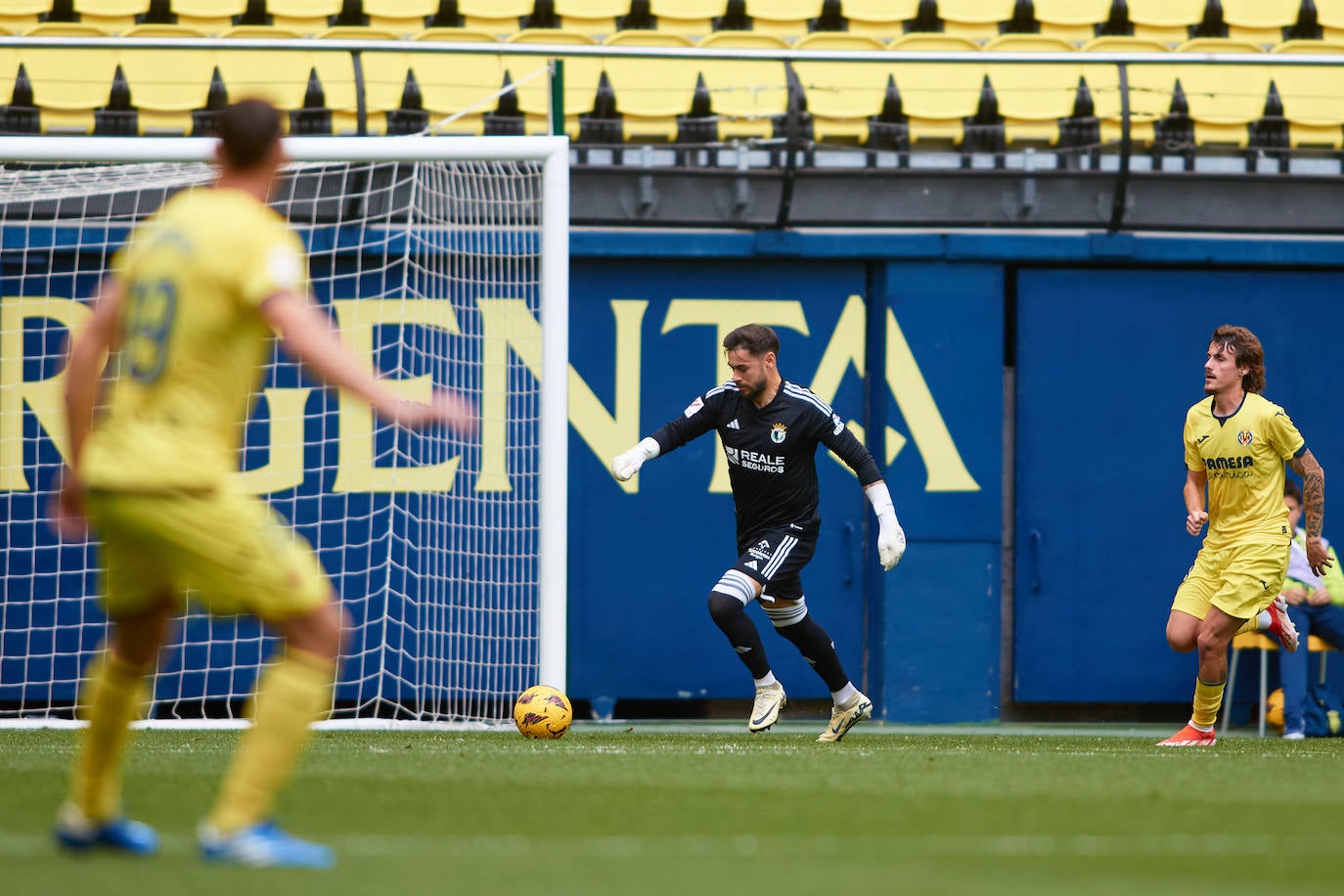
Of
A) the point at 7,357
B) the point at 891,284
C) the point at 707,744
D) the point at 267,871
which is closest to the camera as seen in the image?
the point at 267,871

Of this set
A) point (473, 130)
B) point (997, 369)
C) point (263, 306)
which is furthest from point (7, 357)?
point (263, 306)

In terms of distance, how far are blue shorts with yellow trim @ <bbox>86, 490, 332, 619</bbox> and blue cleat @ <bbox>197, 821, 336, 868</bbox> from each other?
483 mm

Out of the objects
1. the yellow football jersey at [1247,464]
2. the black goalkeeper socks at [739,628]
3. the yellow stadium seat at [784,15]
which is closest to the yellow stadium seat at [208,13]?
the yellow stadium seat at [784,15]

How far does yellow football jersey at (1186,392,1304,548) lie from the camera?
7633 millimetres

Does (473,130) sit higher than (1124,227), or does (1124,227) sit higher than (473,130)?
(473,130)

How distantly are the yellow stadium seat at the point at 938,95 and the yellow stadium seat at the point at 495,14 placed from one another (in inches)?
121

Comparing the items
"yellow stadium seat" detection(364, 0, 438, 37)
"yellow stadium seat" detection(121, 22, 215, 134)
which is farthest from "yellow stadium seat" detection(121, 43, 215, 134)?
"yellow stadium seat" detection(364, 0, 438, 37)

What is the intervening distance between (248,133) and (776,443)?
14.0 ft

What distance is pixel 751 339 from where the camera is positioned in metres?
7.36

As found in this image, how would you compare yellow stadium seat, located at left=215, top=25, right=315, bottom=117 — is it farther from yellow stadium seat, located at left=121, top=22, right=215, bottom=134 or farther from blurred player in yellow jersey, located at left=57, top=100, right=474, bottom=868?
blurred player in yellow jersey, located at left=57, top=100, right=474, bottom=868

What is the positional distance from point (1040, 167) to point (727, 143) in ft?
7.71

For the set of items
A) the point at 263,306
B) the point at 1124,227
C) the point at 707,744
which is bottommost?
the point at 707,744

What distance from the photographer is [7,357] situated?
986cm

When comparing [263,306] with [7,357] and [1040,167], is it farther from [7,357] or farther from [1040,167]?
[1040,167]
